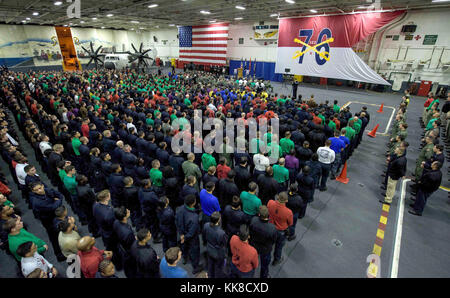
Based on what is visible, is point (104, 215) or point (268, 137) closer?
point (104, 215)

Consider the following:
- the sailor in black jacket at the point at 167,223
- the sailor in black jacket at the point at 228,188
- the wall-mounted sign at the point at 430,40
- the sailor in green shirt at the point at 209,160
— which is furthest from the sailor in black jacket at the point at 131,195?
the wall-mounted sign at the point at 430,40

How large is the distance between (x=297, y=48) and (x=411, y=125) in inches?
593

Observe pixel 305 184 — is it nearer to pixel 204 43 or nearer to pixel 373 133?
pixel 373 133

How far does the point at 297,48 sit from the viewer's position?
23.9 meters

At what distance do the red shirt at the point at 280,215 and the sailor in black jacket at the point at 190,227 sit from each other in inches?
56.8

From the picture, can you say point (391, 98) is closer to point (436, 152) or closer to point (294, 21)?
point (294, 21)

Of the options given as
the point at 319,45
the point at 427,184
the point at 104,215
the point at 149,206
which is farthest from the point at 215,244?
the point at 319,45

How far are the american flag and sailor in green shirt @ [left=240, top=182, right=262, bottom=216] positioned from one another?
94.7 ft

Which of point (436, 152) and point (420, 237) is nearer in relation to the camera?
point (420, 237)

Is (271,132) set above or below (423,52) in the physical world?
below

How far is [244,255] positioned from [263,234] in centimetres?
51

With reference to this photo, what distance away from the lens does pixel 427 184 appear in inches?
213

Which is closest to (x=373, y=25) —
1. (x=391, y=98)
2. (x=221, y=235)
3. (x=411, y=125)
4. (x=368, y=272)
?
(x=391, y=98)
